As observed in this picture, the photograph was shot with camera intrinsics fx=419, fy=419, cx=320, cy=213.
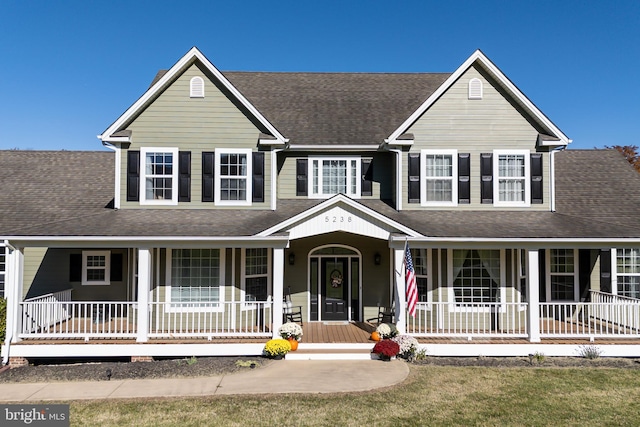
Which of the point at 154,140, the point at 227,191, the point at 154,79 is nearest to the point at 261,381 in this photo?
the point at 227,191

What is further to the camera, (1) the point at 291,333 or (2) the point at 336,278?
(2) the point at 336,278

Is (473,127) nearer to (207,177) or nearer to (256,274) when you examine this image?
(256,274)

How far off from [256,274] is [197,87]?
652 centimetres

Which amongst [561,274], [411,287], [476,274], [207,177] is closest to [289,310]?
[411,287]

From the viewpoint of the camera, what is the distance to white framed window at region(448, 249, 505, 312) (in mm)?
13148

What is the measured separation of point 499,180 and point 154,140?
38.1 ft

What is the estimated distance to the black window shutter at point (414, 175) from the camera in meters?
14.1

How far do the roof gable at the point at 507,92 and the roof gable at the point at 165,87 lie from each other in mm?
4157

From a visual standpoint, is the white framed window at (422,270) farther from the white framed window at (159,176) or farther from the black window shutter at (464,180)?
the white framed window at (159,176)

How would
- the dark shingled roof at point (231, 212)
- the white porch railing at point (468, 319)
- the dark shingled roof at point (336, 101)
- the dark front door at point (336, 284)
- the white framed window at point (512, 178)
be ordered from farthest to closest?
the dark shingled roof at point (336, 101) < the dark front door at point (336, 284) < the white framed window at point (512, 178) < the white porch railing at point (468, 319) < the dark shingled roof at point (231, 212)

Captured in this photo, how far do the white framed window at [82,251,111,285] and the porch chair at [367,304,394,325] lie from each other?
9360 mm

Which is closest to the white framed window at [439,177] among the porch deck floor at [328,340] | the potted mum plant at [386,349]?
the porch deck floor at [328,340]

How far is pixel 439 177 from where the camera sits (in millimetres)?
14195

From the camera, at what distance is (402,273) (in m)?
12.1
